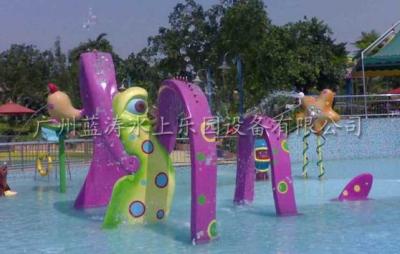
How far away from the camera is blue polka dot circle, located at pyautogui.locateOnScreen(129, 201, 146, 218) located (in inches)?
336

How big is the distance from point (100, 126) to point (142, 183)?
1323mm

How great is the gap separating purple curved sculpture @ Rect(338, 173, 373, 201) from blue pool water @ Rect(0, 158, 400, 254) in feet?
0.69

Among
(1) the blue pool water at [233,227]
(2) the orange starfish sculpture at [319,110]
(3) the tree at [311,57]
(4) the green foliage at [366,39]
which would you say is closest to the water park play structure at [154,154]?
(1) the blue pool water at [233,227]

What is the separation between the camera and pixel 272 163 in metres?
9.27

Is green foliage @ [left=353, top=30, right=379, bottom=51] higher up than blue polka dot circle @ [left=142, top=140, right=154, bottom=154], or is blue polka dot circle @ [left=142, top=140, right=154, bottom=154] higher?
green foliage @ [left=353, top=30, right=379, bottom=51]

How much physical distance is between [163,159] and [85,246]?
5.80 ft

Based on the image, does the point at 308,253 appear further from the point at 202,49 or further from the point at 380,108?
the point at 202,49

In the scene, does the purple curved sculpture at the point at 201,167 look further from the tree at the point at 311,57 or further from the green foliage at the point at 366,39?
the green foliage at the point at 366,39

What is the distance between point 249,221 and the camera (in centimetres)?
879

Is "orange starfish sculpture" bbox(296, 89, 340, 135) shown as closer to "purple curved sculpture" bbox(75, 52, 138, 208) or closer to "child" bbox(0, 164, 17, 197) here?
"purple curved sculpture" bbox(75, 52, 138, 208)

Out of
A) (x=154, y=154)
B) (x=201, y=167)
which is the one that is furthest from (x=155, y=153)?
(x=201, y=167)

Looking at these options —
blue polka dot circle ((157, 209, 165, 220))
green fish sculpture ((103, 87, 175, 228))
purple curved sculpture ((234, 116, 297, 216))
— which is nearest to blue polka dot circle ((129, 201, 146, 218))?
green fish sculpture ((103, 87, 175, 228))

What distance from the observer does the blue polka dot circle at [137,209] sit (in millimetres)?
8523

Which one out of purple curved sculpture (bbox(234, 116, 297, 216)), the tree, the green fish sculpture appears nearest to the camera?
the green fish sculpture
